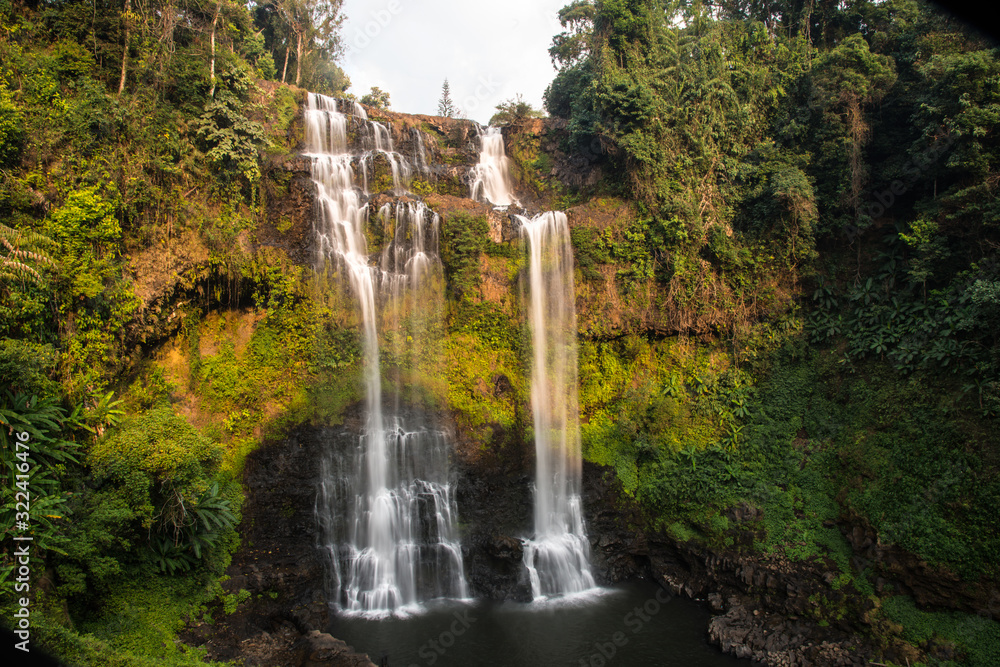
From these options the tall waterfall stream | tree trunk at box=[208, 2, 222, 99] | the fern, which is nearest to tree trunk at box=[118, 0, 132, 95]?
tree trunk at box=[208, 2, 222, 99]

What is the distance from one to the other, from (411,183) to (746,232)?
427 inches

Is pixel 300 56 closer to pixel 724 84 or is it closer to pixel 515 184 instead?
pixel 515 184

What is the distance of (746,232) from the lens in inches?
629

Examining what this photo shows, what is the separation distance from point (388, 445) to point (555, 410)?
4.81 meters

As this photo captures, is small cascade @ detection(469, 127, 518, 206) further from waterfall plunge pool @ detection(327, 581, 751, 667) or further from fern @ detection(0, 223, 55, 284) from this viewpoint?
waterfall plunge pool @ detection(327, 581, 751, 667)

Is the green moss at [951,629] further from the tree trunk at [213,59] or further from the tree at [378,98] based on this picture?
the tree at [378,98]

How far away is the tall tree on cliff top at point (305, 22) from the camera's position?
866 inches

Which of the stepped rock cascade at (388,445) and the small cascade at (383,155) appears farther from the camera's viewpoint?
the small cascade at (383,155)
